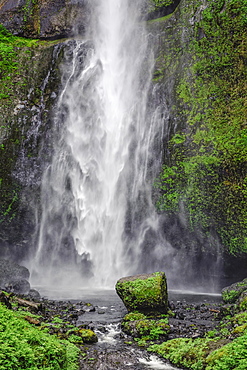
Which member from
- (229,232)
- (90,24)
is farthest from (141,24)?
(229,232)

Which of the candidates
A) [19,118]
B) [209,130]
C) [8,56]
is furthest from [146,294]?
[8,56]

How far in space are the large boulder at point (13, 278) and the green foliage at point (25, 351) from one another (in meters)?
7.96

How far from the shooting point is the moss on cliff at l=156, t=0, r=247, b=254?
15.6 m

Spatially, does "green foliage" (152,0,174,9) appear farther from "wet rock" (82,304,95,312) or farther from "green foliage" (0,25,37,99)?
"wet rock" (82,304,95,312)

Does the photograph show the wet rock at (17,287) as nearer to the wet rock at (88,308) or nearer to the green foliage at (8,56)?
the wet rock at (88,308)

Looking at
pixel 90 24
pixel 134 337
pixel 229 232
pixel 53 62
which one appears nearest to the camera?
pixel 134 337

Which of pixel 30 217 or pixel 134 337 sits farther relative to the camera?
pixel 30 217

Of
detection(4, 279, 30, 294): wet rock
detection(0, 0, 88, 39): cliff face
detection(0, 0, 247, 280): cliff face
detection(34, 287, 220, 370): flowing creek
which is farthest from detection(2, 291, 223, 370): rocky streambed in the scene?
detection(0, 0, 88, 39): cliff face

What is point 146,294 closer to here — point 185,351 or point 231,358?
point 185,351

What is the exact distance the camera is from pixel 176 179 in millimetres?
17672

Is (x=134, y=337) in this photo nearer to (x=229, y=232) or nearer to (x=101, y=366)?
(x=101, y=366)

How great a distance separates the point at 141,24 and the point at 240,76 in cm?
1021

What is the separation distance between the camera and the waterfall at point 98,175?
18.6 m

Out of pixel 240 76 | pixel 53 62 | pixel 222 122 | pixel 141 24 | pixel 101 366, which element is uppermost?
pixel 141 24
